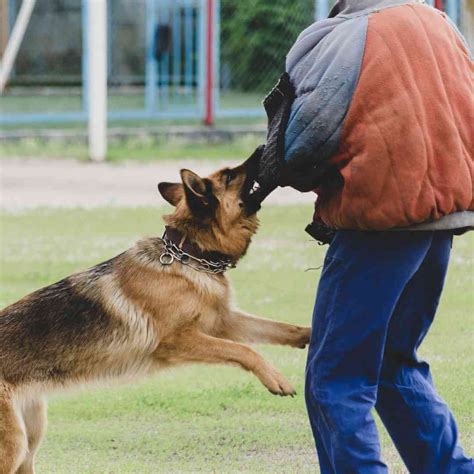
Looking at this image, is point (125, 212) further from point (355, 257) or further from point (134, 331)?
point (355, 257)

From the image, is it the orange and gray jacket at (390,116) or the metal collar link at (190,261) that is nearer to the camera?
the orange and gray jacket at (390,116)

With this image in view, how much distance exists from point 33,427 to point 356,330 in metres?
1.78

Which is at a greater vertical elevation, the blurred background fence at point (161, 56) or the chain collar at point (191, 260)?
the chain collar at point (191, 260)

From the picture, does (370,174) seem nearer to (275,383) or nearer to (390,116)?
(390,116)

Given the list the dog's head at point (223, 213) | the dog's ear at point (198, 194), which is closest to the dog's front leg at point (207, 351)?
the dog's head at point (223, 213)

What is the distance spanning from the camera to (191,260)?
16.8 feet

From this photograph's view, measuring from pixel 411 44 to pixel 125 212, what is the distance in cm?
844

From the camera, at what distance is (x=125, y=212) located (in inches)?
478

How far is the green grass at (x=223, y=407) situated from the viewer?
5.49 meters

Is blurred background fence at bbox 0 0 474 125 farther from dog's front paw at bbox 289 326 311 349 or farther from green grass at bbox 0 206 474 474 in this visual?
dog's front paw at bbox 289 326 311 349

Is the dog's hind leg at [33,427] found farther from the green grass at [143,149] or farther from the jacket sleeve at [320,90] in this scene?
the green grass at [143,149]

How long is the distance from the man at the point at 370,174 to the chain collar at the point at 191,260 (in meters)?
0.94

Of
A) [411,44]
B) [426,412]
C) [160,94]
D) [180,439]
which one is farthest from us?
[160,94]

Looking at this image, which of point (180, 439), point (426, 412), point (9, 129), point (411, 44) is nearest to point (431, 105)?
point (411, 44)
